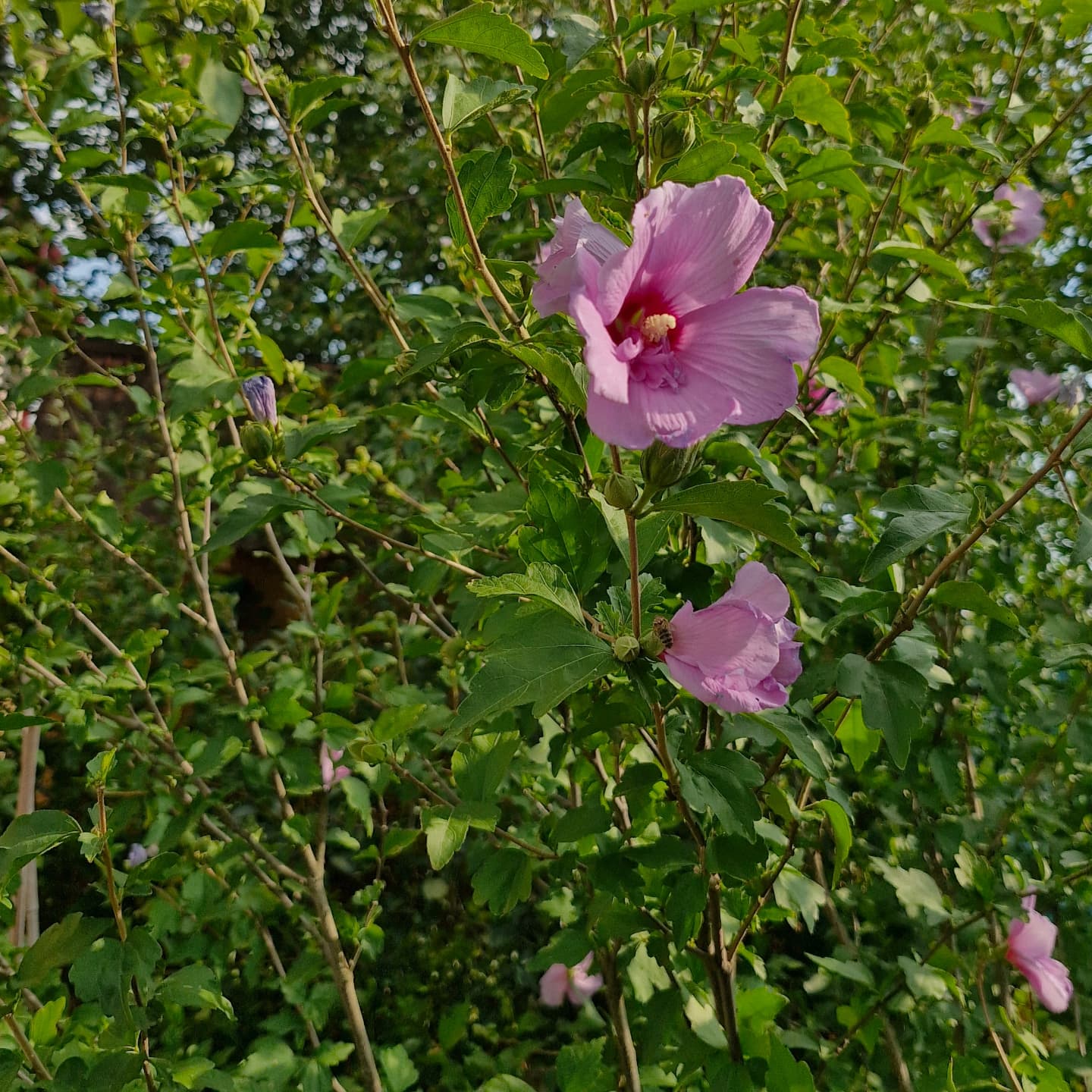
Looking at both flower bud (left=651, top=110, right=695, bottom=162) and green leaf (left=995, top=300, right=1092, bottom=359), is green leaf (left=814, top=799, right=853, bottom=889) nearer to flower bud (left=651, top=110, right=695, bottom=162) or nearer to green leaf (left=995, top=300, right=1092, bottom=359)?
green leaf (left=995, top=300, right=1092, bottom=359)

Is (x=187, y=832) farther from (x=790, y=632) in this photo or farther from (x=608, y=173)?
(x=608, y=173)

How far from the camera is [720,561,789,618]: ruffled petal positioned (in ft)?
2.39

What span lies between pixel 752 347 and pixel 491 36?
0.35 m

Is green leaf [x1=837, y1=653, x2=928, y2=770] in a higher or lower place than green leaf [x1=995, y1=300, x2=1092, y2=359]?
lower

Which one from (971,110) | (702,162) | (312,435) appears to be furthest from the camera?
(971,110)

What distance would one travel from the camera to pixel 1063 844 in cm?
167

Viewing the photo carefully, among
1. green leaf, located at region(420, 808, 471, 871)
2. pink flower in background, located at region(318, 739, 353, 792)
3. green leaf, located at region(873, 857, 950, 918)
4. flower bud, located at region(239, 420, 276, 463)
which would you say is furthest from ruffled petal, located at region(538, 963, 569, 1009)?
flower bud, located at region(239, 420, 276, 463)

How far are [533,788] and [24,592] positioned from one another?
107 centimetres

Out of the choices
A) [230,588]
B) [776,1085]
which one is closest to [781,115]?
[776,1085]

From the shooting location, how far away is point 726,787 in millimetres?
774

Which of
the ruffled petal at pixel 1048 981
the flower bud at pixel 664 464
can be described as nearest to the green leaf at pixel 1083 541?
the flower bud at pixel 664 464

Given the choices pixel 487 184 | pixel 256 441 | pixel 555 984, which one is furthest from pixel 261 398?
pixel 555 984

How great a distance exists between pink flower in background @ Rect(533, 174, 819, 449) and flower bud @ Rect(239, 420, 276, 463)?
1.66 feet

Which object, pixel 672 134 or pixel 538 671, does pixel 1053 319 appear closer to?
pixel 672 134
